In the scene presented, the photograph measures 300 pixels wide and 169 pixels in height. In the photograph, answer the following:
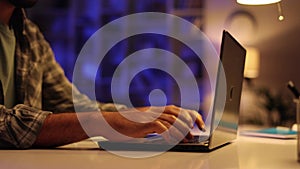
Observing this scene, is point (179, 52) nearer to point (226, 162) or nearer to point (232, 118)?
point (232, 118)

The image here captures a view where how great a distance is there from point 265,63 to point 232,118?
2.66 meters

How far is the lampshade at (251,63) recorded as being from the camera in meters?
3.65

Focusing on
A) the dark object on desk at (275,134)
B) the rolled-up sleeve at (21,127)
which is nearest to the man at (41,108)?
the rolled-up sleeve at (21,127)

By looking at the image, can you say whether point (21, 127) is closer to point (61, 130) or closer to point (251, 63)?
point (61, 130)

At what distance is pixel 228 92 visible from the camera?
1.14 metres

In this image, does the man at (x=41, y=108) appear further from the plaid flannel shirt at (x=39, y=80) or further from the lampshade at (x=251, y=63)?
the lampshade at (x=251, y=63)

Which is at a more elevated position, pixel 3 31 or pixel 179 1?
pixel 179 1

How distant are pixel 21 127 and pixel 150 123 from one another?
29 centimetres

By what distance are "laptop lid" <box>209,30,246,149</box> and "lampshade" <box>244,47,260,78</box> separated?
2.34 m

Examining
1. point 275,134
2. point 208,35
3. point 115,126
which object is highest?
point 208,35

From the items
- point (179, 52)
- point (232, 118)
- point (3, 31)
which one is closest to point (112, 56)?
point (179, 52)

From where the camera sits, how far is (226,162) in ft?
2.83

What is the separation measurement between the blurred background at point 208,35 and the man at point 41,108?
2.07 m

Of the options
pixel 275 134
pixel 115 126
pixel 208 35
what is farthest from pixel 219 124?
pixel 208 35
